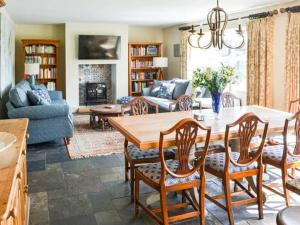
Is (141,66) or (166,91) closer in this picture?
(166,91)

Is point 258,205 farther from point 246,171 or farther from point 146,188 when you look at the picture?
point 146,188

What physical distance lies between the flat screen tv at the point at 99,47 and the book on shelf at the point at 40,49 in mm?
790

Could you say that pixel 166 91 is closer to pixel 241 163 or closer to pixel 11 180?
pixel 241 163

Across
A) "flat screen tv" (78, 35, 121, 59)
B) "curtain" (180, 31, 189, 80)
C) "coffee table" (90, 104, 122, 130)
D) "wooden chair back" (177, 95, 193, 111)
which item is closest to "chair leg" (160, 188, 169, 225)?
"wooden chair back" (177, 95, 193, 111)

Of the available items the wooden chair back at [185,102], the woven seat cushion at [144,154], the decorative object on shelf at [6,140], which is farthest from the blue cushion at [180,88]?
the decorative object on shelf at [6,140]

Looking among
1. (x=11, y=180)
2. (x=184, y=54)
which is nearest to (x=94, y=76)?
(x=184, y=54)

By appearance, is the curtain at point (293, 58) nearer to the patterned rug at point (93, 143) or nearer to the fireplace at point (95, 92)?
the patterned rug at point (93, 143)

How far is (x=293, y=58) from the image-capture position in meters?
5.14

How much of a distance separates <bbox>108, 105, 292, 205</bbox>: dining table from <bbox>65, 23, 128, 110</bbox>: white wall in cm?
528

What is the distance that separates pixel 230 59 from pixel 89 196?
5085 millimetres

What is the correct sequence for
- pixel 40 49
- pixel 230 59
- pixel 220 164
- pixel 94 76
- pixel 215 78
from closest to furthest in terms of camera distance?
pixel 220 164
pixel 215 78
pixel 230 59
pixel 40 49
pixel 94 76

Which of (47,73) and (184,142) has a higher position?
(47,73)

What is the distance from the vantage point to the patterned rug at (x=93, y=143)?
4.79 metres

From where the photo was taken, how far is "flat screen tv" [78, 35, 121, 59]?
830 cm
